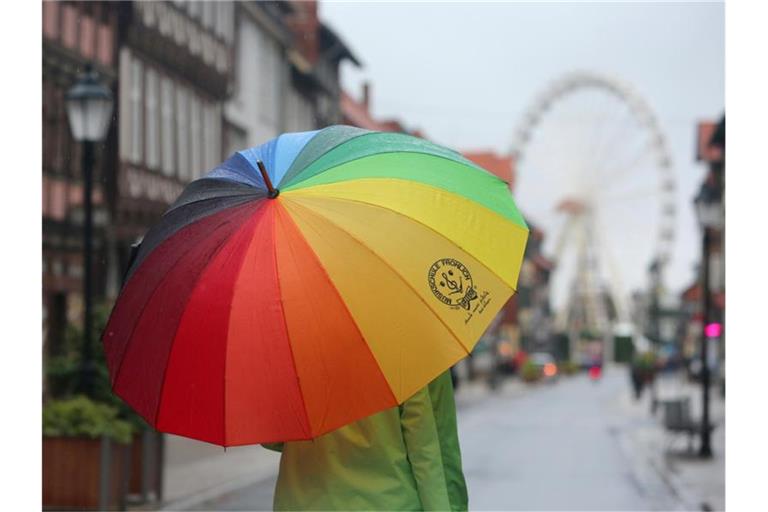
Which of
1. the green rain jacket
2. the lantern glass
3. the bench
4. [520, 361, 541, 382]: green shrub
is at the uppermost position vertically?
the lantern glass

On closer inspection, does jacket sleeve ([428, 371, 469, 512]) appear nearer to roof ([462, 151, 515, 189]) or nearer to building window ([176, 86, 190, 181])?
building window ([176, 86, 190, 181])

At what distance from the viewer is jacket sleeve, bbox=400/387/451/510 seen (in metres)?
4.03

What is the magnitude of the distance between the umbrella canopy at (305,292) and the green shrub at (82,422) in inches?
247

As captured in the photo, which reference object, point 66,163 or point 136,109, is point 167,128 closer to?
point 136,109

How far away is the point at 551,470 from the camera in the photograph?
1636 centimetres

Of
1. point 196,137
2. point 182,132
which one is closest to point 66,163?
point 182,132

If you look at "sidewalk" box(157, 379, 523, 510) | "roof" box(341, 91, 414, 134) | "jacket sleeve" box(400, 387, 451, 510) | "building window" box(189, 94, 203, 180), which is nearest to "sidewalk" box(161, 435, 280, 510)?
"sidewalk" box(157, 379, 523, 510)

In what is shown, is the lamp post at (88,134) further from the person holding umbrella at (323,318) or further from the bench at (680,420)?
the bench at (680,420)

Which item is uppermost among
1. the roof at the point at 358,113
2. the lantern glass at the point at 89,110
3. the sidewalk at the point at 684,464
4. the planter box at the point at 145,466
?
the roof at the point at 358,113

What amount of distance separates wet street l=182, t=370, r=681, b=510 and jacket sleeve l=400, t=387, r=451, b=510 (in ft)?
26.5

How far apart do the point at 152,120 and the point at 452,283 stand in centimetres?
1922

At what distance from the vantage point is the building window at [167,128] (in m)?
23.3

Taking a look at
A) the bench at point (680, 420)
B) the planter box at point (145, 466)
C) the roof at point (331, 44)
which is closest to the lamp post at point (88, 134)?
the planter box at point (145, 466)
